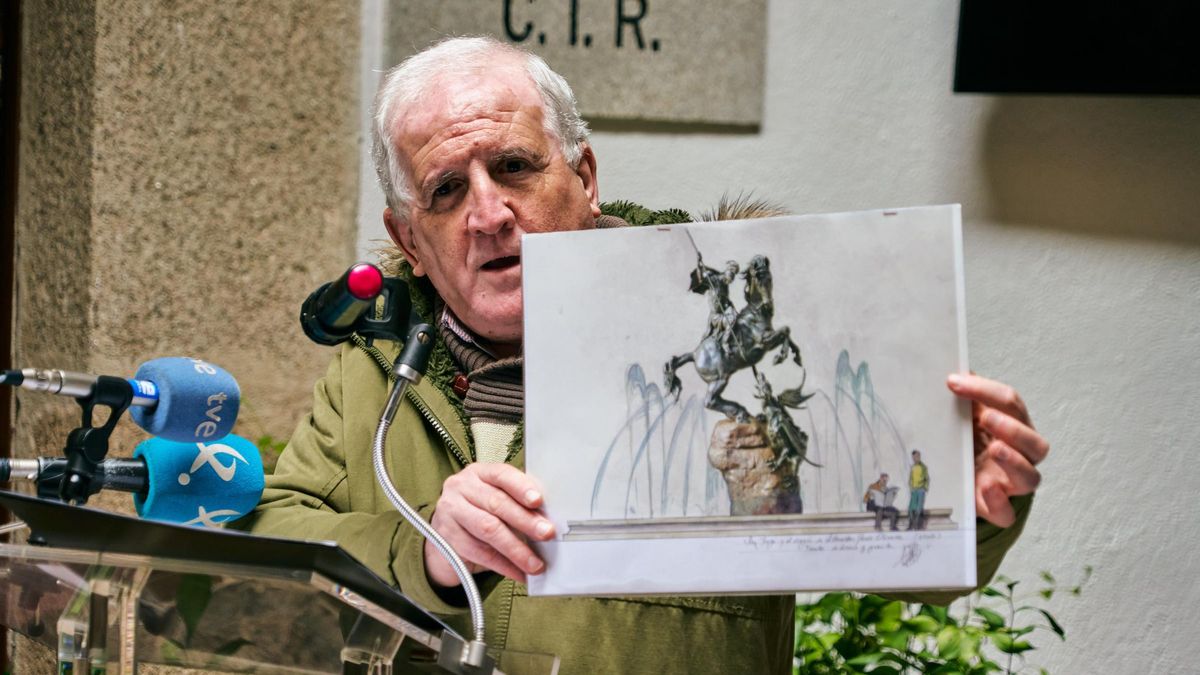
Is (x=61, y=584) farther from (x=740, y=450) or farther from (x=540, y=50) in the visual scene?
(x=540, y=50)

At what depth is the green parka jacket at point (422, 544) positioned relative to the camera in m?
1.45

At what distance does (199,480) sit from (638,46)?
1.78 m

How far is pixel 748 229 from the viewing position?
1250 mm

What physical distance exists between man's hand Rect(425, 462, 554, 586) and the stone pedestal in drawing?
180 millimetres

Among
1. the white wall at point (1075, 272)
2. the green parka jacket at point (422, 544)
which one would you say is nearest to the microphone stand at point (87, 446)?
the green parka jacket at point (422, 544)

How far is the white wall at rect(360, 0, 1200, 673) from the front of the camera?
2697 mm

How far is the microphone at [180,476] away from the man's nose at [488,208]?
0.44 m

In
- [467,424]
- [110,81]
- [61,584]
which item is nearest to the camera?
[61,584]

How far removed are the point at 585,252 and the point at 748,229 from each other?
0.54 feet

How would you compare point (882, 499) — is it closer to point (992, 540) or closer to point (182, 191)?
point (992, 540)

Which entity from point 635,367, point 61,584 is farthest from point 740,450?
point 61,584

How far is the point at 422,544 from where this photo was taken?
1.37 m

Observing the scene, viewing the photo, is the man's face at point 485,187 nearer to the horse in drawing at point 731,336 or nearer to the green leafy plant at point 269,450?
the horse in drawing at point 731,336
